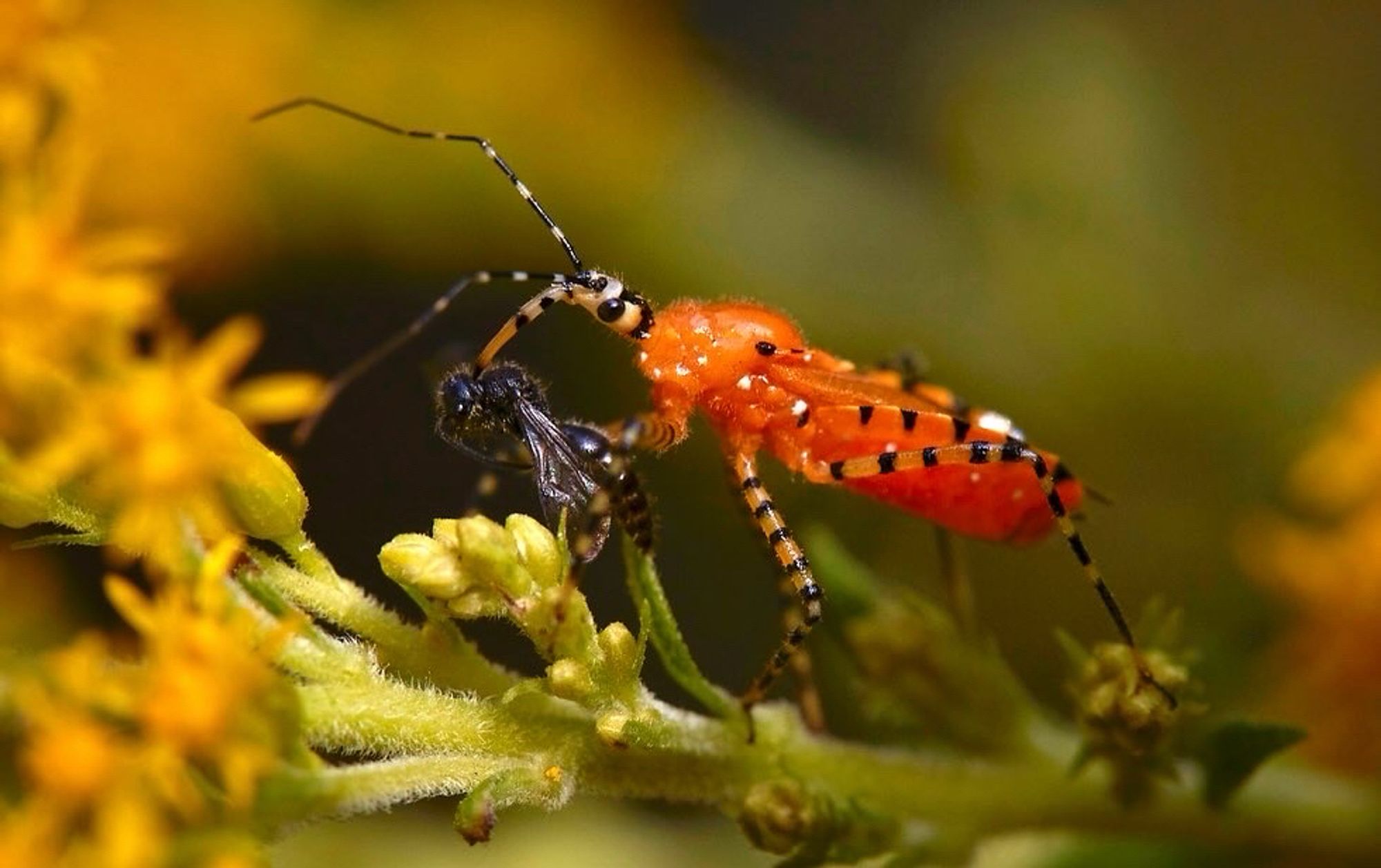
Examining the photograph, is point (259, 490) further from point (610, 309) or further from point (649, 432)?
point (610, 309)

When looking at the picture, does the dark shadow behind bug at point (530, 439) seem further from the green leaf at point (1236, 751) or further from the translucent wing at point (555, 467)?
the green leaf at point (1236, 751)

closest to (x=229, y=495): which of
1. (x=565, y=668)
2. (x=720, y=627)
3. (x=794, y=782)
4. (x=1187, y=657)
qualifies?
(x=565, y=668)

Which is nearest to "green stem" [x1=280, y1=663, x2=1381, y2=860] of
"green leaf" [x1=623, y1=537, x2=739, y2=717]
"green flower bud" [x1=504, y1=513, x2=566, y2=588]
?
"green leaf" [x1=623, y1=537, x2=739, y2=717]

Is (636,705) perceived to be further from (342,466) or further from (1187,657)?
(342,466)

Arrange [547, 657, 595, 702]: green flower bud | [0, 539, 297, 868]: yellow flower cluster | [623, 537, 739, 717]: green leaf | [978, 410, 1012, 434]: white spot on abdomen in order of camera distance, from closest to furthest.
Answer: [0, 539, 297, 868]: yellow flower cluster
[547, 657, 595, 702]: green flower bud
[623, 537, 739, 717]: green leaf
[978, 410, 1012, 434]: white spot on abdomen

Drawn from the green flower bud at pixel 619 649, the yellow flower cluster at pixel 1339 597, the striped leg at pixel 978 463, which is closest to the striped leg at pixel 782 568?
the striped leg at pixel 978 463

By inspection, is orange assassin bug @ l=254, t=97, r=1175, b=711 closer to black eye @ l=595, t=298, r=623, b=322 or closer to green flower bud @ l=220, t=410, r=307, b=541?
black eye @ l=595, t=298, r=623, b=322
